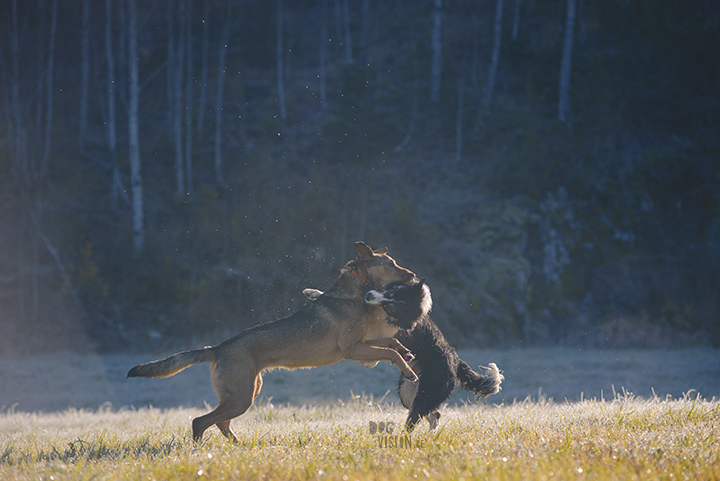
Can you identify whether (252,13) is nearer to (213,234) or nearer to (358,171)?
(358,171)

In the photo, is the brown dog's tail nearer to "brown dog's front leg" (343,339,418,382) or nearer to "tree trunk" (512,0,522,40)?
"brown dog's front leg" (343,339,418,382)

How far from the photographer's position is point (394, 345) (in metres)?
5.29

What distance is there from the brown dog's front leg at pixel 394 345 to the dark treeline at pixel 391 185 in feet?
33.0

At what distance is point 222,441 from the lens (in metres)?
5.00

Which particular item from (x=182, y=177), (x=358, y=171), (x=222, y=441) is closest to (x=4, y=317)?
(x=182, y=177)

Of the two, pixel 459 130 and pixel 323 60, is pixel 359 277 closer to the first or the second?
pixel 459 130

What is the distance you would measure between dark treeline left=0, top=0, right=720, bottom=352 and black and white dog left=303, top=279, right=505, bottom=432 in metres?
9.70

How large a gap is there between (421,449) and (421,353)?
4.50 feet

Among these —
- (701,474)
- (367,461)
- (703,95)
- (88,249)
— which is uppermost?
(703,95)

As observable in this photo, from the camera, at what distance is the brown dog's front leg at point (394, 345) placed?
5219 millimetres

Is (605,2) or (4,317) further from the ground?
(605,2)

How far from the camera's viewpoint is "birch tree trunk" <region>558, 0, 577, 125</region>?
771 inches

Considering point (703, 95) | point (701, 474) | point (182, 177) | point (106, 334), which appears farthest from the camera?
point (182, 177)

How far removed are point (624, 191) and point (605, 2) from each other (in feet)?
27.7
